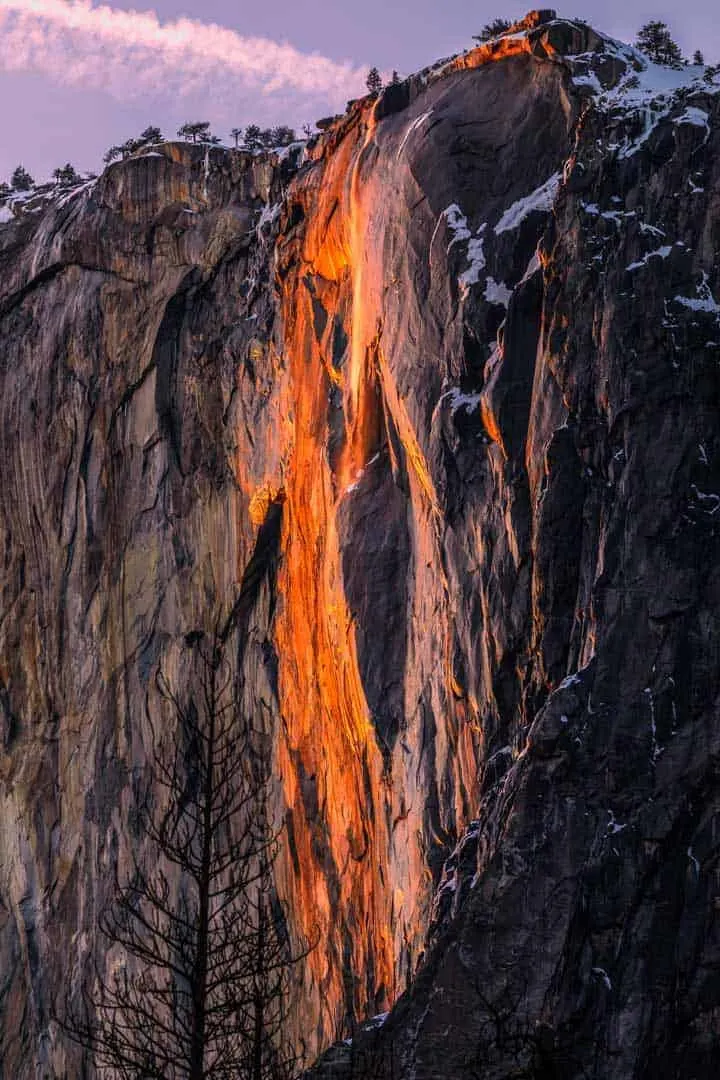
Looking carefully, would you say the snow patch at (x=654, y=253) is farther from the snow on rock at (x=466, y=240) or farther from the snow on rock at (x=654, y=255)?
the snow on rock at (x=466, y=240)

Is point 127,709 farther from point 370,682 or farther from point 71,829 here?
point 370,682

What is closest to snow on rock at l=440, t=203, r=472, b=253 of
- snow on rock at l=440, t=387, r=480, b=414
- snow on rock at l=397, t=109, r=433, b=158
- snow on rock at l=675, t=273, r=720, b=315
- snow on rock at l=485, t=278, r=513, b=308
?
snow on rock at l=485, t=278, r=513, b=308

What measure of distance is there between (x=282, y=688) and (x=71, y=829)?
38.1ft

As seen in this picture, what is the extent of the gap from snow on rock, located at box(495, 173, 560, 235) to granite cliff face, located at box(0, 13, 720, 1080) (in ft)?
0.34

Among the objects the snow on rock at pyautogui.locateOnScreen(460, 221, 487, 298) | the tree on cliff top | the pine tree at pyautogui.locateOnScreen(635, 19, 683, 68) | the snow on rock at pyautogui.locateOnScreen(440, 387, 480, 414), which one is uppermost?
the pine tree at pyautogui.locateOnScreen(635, 19, 683, 68)

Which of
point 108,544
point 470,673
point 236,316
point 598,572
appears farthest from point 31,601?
point 598,572

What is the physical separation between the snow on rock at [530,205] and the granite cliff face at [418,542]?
104mm

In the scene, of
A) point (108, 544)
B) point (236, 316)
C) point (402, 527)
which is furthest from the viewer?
point (108, 544)

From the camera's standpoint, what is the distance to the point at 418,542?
33.2 metres

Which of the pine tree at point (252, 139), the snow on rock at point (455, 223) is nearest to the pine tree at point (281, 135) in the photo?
the pine tree at point (252, 139)

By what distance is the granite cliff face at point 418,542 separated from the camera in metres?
24.6

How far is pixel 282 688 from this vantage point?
43.1 metres

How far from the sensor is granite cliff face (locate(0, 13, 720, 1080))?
24.6 m

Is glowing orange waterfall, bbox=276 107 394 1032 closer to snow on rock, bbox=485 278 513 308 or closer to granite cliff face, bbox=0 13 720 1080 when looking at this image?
granite cliff face, bbox=0 13 720 1080
